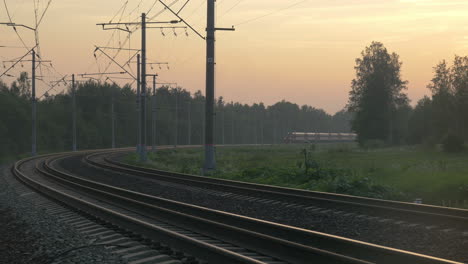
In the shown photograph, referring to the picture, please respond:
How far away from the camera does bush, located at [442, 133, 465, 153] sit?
47000 millimetres

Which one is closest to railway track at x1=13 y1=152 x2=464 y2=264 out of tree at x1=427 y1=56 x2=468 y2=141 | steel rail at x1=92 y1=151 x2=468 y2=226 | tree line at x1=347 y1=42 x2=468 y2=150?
steel rail at x1=92 y1=151 x2=468 y2=226

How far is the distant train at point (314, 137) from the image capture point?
370ft

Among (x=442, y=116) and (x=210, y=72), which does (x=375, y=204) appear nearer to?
(x=210, y=72)

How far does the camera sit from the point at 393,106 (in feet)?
301

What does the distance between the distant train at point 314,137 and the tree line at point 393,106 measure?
49.7 feet

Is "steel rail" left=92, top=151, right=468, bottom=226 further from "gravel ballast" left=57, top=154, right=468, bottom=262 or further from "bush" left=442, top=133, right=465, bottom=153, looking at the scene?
"bush" left=442, top=133, right=465, bottom=153

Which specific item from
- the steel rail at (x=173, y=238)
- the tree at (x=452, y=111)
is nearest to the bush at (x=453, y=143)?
the tree at (x=452, y=111)

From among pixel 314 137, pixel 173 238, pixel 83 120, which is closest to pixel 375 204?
pixel 173 238

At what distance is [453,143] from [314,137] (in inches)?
2903

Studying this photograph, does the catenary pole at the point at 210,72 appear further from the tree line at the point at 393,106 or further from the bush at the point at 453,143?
the tree line at the point at 393,106

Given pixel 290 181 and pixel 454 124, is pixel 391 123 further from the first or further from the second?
pixel 290 181

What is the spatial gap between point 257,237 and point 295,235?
761mm

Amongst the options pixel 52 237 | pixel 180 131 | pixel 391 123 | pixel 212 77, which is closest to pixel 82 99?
pixel 180 131

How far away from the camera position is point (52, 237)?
10.7m
